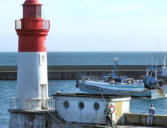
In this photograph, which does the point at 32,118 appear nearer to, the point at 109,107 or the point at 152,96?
the point at 109,107

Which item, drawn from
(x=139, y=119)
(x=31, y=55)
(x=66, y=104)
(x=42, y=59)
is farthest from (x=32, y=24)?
(x=139, y=119)

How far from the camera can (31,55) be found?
91.4 ft

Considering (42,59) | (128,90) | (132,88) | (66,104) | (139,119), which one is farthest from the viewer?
(132,88)

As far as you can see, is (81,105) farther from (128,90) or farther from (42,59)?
(128,90)

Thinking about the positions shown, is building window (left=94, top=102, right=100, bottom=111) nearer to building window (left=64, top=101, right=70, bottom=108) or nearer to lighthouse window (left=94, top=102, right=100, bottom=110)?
lighthouse window (left=94, top=102, right=100, bottom=110)

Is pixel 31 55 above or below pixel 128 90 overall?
above

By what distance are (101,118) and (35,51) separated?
469 centimetres

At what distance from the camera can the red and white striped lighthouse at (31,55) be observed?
2781 centimetres

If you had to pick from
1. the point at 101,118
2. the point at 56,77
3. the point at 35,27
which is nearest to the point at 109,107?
the point at 101,118

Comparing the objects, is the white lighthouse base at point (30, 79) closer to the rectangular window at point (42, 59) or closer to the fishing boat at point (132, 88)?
the rectangular window at point (42, 59)

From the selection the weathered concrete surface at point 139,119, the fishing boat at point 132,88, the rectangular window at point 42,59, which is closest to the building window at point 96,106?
the weathered concrete surface at point 139,119

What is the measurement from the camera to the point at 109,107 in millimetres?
25281

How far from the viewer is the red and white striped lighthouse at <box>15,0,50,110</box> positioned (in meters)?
27.8

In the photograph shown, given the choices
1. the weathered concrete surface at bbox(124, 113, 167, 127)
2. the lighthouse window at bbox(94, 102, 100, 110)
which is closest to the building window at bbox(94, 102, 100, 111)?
the lighthouse window at bbox(94, 102, 100, 110)
